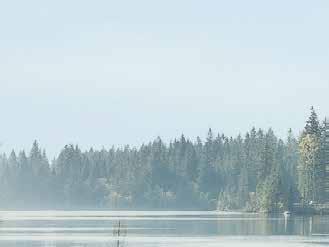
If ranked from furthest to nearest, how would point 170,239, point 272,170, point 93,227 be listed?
1. point 272,170
2. point 93,227
3. point 170,239

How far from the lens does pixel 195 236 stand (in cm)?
11181

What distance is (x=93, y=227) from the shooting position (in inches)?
5167

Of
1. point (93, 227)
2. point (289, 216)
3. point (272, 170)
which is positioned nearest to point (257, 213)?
point (272, 170)

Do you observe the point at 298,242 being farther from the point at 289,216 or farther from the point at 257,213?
the point at 257,213

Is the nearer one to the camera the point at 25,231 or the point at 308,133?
the point at 25,231

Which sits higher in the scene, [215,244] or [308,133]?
[308,133]

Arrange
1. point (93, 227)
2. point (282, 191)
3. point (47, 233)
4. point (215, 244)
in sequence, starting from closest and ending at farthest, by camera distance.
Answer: point (215, 244), point (47, 233), point (93, 227), point (282, 191)

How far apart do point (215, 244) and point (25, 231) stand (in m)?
29.7

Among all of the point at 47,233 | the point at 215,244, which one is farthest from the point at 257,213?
the point at 215,244

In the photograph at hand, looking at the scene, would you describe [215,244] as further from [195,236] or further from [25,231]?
[25,231]

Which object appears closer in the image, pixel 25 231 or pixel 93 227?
pixel 25 231

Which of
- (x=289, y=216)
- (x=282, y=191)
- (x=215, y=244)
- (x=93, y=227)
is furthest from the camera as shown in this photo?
(x=282, y=191)

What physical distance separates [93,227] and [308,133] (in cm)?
6955

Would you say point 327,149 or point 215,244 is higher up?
point 327,149
